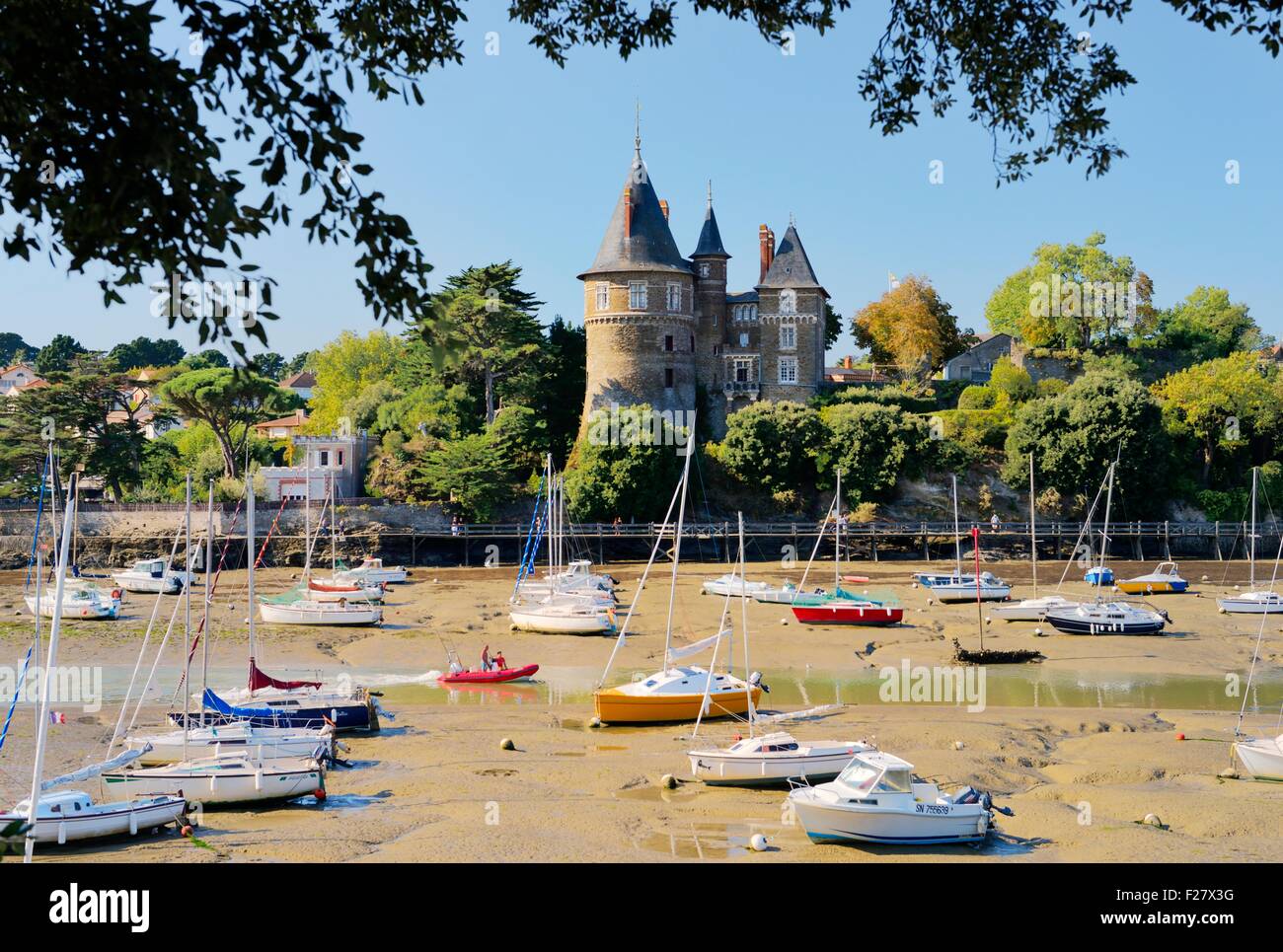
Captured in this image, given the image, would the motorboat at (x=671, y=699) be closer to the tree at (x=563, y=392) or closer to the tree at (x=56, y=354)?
A: the tree at (x=563, y=392)

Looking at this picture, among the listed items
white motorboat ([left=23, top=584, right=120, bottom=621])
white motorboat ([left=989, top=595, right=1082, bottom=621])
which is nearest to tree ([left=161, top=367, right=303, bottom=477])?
white motorboat ([left=23, top=584, right=120, bottom=621])

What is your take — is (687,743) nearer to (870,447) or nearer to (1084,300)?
(870,447)

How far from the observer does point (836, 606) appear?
1677 inches

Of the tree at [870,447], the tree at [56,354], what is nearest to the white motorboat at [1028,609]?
the tree at [870,447]

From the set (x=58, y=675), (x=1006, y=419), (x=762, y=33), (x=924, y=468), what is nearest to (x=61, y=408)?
(x=58, y=675)

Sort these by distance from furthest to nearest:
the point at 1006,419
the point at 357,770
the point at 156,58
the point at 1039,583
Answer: the point at 1006,419, the point at 1039,583, the point at 357,770, the point at 156,58

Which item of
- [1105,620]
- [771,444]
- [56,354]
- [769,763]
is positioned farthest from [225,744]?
[56,354]

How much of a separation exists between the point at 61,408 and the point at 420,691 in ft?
124

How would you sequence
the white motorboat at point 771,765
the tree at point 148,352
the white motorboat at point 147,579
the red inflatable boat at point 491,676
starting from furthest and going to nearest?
the tree at point 148,352, the white motorboat at point 147,579, the red inflatable boat at point 491,676, the white motorboat at point 771,765

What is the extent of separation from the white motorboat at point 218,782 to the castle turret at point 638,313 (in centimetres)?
4390

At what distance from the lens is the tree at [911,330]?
74.8 metres

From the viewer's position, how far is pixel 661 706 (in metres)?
27.4
